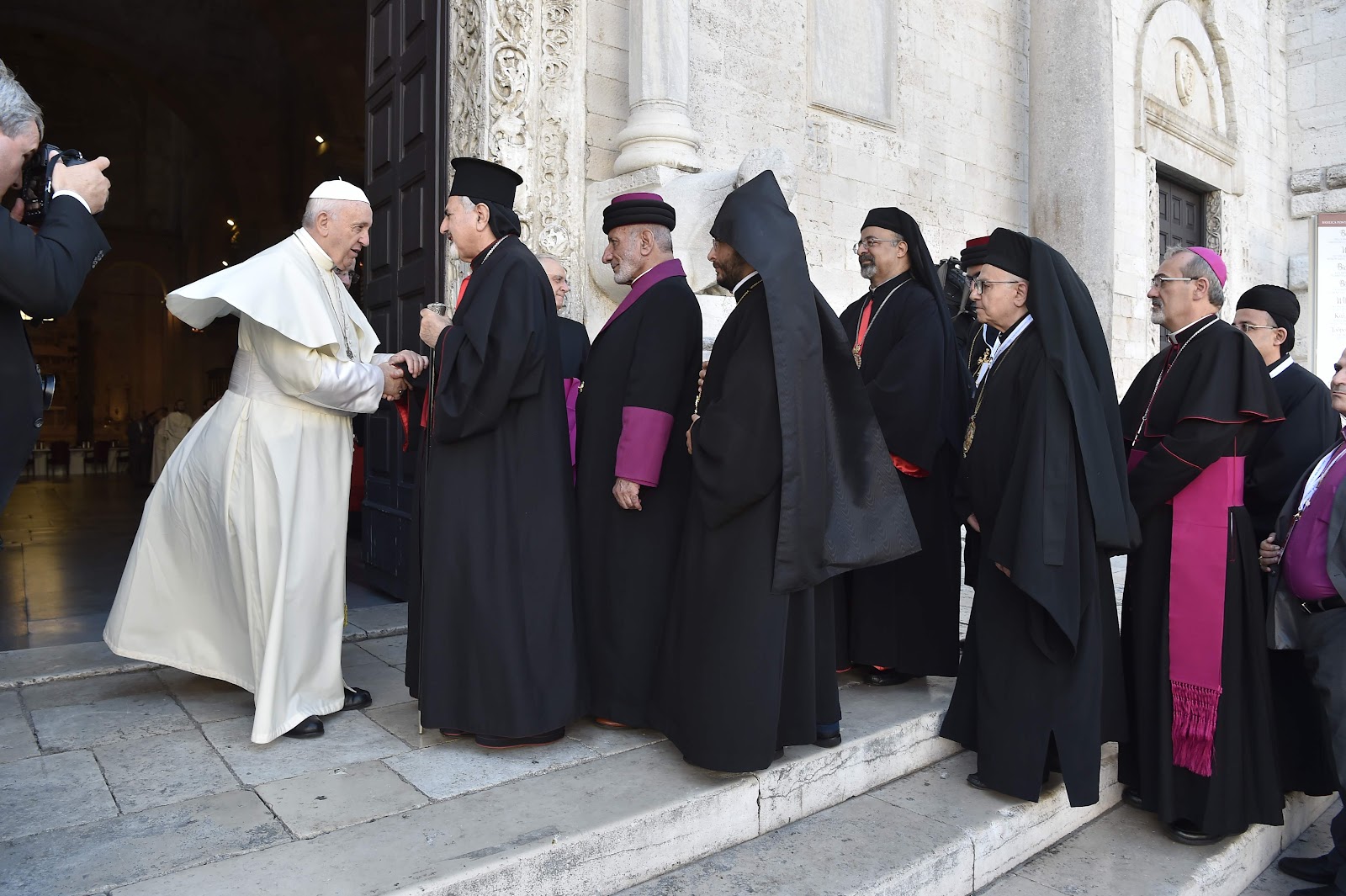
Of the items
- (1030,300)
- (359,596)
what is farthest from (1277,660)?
(359,596)

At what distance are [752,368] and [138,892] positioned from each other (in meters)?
2.07

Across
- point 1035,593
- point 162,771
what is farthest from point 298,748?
point 1035,593

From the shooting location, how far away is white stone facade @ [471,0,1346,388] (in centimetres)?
565

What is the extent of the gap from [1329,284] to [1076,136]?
279 cm

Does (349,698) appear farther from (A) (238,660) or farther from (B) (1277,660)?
(B) (1277,660)

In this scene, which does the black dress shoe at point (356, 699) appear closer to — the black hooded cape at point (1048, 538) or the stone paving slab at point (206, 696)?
the stone paving slab at point (206, 696)

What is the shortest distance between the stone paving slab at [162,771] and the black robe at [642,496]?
1.22 metres

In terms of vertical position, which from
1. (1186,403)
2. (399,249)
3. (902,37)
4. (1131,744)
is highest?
(902,37)

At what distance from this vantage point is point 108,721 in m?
3.38

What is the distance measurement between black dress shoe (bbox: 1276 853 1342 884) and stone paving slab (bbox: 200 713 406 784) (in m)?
3.20

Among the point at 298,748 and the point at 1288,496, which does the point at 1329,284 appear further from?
the point at 298,748

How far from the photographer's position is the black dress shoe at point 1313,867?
3340mm

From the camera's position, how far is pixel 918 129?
8.08 metres

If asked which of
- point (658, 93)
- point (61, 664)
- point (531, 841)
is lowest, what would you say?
point (531, 841)
